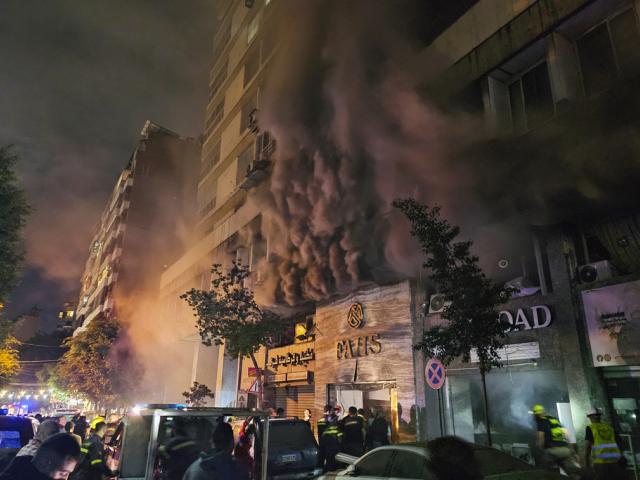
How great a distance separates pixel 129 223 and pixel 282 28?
136 feet

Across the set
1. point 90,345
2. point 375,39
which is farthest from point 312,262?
point 90,345

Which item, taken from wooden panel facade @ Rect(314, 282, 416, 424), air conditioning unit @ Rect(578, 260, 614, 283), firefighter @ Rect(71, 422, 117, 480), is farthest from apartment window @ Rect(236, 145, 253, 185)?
firefighter @ Rect(71, 422, 117, 480)

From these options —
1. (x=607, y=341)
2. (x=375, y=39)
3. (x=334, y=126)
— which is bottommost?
(x=607, y=341)

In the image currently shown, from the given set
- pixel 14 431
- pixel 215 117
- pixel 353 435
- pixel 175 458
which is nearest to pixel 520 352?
pixel 353 435

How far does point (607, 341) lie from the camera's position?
30.7 ft

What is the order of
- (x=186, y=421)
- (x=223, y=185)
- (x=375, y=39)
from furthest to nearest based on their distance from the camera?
(x=223, y=185), (x=375, y=39), (x=186, y=421)

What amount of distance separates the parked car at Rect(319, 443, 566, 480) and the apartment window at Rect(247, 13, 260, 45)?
101 ft

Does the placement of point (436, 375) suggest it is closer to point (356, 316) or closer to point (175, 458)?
point (175, 458)

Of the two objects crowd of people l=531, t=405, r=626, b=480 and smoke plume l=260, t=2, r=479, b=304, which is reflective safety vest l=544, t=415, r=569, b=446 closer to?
crowd of people l=531, t=405, r=626, b=480

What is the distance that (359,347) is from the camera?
15.9m

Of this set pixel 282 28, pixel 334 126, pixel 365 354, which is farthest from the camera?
pixel 282 28

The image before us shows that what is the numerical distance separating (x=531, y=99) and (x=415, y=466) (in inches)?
423

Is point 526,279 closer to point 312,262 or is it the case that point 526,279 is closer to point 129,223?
point 312,262

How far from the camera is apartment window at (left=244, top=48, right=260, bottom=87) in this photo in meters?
30.5
